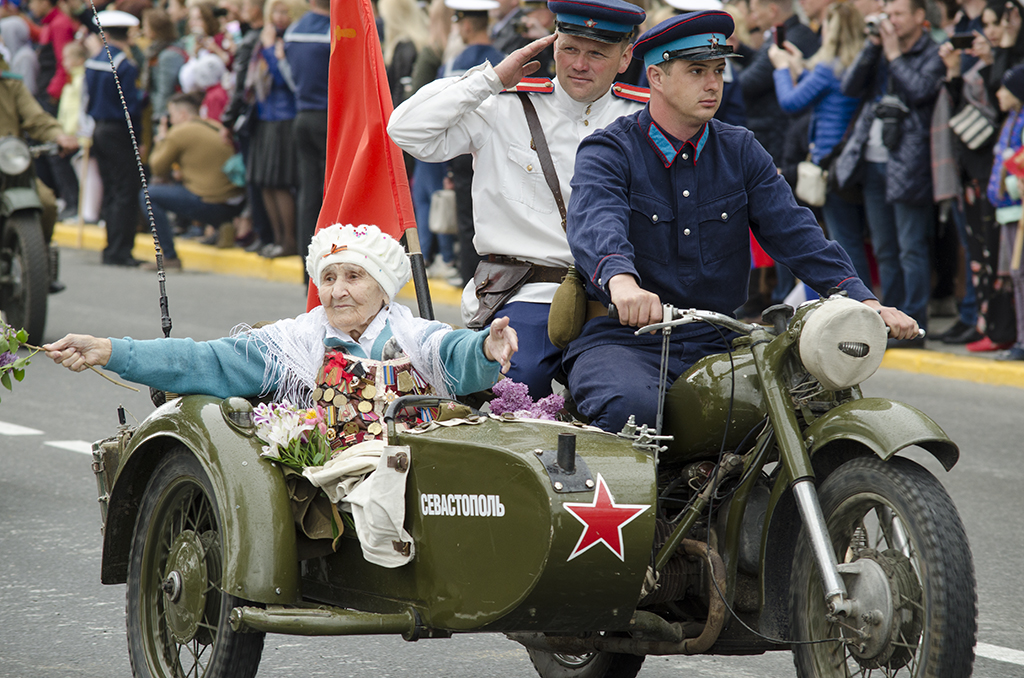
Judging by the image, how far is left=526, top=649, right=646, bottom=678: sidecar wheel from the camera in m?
4.39

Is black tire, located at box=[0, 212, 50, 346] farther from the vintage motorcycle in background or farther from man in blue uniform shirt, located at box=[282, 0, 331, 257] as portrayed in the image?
man in blue uniform shirt, located at box=[282, 0, 331, 257]

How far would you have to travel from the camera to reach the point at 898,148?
34.1 feet

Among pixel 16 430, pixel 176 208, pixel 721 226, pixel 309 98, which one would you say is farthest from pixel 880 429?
pixel 176 208

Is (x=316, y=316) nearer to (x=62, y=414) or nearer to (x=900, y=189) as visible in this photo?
(x=62, y=414)

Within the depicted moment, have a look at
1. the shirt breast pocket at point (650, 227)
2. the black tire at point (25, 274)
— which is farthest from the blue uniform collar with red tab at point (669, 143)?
the black tire at point (25, 274)

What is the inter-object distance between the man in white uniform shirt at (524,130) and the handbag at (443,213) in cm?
735

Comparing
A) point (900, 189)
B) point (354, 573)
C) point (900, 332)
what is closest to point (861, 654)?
point (900, 332)

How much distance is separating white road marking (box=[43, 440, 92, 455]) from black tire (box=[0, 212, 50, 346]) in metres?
2.44

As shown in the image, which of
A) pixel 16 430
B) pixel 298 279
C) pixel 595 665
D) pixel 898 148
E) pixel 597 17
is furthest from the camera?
pixel 298 279

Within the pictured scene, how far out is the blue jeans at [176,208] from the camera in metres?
15.6

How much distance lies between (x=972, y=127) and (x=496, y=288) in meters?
5.96

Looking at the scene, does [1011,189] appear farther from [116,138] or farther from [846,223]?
[116,138]

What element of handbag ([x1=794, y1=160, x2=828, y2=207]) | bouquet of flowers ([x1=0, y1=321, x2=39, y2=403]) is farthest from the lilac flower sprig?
handbag ([x1=794, y1=160, x2=828, y2=207])

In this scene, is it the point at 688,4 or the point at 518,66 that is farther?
the point at 688,4
